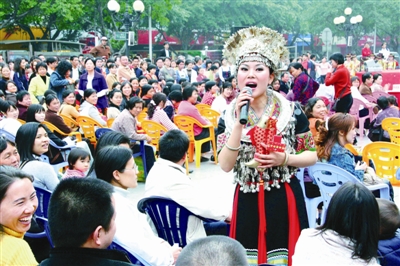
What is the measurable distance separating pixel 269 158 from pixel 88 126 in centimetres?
481

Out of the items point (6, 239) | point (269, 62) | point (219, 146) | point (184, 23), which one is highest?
point (184, 23)

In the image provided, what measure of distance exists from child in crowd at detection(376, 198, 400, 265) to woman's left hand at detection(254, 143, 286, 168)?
666mm

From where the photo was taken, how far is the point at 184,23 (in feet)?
110

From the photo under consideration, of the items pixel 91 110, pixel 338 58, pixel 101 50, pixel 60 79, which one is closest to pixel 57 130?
pixel 91 110

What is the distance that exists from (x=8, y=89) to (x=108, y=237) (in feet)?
23.3

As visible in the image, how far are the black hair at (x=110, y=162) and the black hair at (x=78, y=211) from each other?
82 centimetres

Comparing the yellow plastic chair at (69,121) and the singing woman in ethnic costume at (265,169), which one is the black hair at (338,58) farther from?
the singing woman in ethnic costume at (265,169)

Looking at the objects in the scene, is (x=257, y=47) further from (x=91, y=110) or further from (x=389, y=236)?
(x=91, y=110)

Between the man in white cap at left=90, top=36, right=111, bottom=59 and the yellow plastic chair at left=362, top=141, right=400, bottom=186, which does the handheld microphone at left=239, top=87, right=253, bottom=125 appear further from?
the man in white cap at left=90, top=36, right=111, bottom=59

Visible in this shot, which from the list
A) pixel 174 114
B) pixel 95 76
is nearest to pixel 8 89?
pixel 95 76

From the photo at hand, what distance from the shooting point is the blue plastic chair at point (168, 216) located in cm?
307

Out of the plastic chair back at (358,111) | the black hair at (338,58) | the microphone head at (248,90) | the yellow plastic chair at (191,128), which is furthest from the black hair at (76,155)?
the plastic chair back at (358,111)

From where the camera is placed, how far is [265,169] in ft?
8.39

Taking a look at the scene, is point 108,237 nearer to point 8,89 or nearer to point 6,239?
point 6,239
